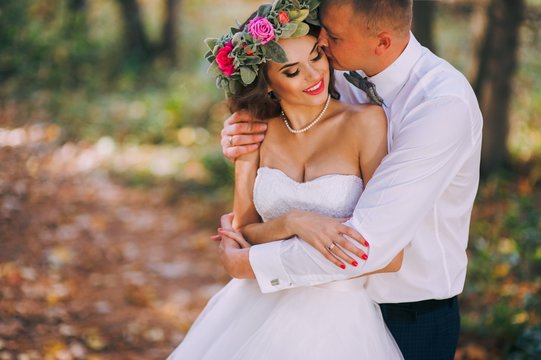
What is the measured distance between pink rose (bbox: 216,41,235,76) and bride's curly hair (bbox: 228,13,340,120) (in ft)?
0.35

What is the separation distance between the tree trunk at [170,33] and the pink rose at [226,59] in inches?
416

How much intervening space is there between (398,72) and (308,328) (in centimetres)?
104

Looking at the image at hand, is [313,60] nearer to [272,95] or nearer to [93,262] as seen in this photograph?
[272,95]

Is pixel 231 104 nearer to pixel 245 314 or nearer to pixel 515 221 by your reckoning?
pixel 245 314

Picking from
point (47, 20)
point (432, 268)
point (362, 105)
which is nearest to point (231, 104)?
point (362, 105)

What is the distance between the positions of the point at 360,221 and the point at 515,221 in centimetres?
419

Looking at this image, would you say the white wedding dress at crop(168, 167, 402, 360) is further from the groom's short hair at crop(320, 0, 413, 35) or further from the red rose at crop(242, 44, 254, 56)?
the groom's short hair at crop(320, 0, 413, 35)

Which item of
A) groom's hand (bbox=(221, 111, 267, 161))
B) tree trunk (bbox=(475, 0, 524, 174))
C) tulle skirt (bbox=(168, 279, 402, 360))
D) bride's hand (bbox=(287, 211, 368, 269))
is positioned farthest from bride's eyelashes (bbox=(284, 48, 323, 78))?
tree trunk (bbox=(475, 0, 524, 174))

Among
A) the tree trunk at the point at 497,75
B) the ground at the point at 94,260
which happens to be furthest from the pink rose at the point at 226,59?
the tree trunk at the point at 497,75

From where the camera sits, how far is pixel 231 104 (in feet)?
9.84

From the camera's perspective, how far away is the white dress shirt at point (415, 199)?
2.39m

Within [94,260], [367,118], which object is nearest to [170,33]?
[94,260]

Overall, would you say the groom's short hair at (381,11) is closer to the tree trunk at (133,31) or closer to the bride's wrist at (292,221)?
the bride's wrist at (292,221)

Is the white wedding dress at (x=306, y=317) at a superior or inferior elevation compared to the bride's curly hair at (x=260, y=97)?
inferior
